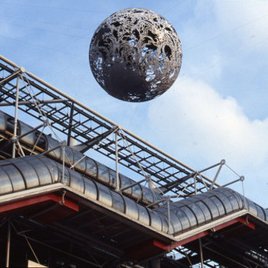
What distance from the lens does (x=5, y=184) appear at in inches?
712

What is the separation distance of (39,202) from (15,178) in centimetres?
92

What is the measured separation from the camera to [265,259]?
28.3 metres

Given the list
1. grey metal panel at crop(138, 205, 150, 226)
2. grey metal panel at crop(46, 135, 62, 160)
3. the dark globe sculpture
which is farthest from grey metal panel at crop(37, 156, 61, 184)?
the dark globe sculpture

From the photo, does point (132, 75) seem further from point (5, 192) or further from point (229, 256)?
point (229, 256)

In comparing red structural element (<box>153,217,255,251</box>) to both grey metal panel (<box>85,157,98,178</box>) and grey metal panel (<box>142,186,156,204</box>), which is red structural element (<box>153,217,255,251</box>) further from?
grey metal panel (<box>85,157,98,178</box>)

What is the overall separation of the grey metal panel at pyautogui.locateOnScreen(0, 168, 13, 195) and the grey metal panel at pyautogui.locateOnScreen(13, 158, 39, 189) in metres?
0.53

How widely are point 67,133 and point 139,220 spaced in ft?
20.3

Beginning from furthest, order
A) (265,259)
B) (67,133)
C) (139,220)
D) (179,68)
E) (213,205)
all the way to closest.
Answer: (265,259), (67,133), (213,205), (139,220), (179,68)

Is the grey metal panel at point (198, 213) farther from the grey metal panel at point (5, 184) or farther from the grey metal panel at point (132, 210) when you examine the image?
the grey metal panel at point (5, 184)

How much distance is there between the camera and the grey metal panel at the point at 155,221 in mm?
21625

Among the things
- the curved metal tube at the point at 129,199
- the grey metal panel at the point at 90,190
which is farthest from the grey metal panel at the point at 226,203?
the grey metal panel at the point at 90,190

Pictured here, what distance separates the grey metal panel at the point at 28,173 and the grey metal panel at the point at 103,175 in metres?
7.19

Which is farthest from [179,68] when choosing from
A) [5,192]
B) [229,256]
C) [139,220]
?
[229,256]

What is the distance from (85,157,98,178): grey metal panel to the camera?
25812mm
